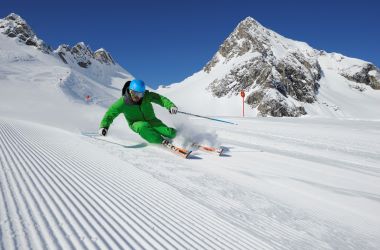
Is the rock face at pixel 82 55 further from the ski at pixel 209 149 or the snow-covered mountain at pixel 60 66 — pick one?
the ski at pixel 209 149

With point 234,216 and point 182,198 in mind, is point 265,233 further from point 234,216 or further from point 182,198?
point 182,198

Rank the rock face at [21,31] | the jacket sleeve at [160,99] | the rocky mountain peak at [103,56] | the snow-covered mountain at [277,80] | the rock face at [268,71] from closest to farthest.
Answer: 1. the jacket sleeve at [160,99]
2. the rock face at [268,71]
3. the snow-covered mountain at [277,80]
4. the rock face at [21,31]
5. the rocky mountain peak at [103,56]

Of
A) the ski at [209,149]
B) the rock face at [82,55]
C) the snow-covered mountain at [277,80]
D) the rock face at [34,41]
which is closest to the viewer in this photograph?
the ski at [209,149]

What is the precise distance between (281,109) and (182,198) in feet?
282

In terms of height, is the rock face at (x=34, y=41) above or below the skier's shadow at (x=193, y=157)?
above

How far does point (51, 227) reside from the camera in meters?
2.79

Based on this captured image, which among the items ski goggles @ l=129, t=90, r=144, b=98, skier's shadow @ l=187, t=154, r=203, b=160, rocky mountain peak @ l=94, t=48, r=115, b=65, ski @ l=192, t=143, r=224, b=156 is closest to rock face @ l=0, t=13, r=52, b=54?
rocky mountain peak @ l=94, t=48, r=115, b=65

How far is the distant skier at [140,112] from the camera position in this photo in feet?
27.8

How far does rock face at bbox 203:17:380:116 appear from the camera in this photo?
91.1 metres

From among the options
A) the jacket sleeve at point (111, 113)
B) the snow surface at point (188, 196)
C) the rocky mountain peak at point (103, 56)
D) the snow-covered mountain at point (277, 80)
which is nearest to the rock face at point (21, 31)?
the snow-covered mountain at point (277, 80)

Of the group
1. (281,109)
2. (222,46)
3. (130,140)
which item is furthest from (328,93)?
(130,140)

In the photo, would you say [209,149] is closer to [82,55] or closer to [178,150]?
[178,150]

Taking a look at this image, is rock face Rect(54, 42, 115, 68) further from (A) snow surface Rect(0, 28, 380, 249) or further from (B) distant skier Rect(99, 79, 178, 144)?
(A) snow surface Rect(0, 28, 380, 249)

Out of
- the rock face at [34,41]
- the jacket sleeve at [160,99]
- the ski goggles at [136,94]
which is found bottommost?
the jacket sleeve at [160,99]
